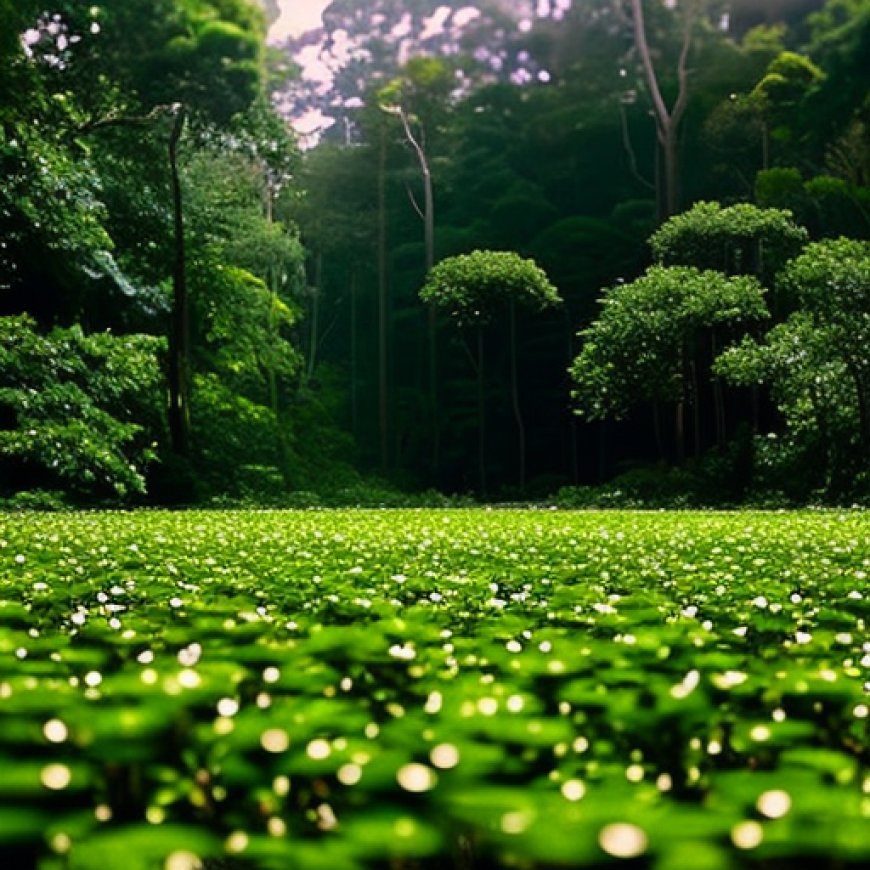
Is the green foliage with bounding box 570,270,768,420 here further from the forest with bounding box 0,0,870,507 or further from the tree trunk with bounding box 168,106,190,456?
the tree trunk with bounding box 168,106,190,456

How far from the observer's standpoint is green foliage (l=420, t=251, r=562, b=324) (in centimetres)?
2745

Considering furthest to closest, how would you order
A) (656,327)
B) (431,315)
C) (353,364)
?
(353,364), (431,315), (656,327)

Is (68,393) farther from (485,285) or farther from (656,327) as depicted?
(485,285)

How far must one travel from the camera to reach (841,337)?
18.7 metres

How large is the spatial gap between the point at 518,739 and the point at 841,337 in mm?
18340

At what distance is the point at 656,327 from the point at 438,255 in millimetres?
15510

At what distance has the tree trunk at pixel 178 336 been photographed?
21.8m

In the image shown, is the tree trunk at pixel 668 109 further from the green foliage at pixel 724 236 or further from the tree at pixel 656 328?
the tree at pixel 656 328

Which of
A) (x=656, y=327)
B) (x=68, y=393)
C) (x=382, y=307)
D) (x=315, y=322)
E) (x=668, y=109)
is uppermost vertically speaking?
(x=668, y=109)

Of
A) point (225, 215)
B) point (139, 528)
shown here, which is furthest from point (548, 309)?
point (139, 528)

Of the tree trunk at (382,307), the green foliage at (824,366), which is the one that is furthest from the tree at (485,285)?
the green foliage at (824,366)

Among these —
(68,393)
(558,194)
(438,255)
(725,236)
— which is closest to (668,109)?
(558,194)

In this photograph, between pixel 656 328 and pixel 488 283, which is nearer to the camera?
pixel 656 328

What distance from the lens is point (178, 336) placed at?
867 inches
